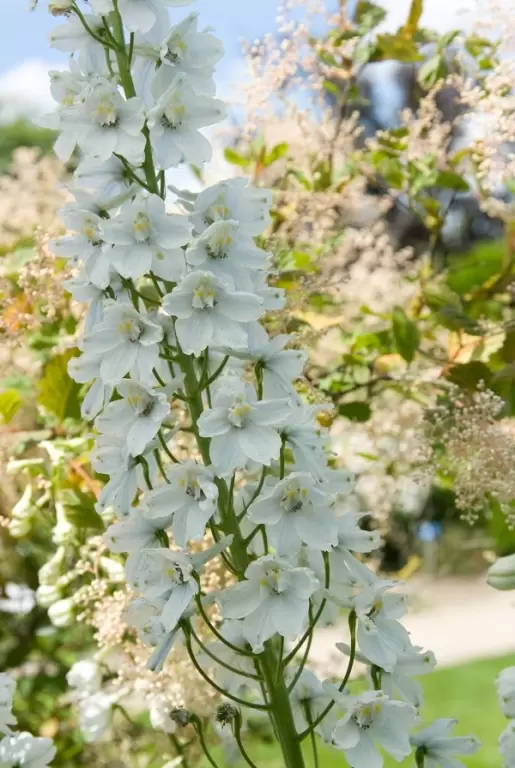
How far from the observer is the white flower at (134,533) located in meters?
0.43

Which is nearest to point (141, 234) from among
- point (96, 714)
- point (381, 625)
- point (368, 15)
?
point (381, 625)

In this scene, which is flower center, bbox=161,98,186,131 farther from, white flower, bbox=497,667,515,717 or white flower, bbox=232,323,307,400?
white flower, bbox=497,667,515,717

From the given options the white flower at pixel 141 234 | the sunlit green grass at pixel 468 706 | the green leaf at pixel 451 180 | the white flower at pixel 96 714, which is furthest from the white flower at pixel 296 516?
the sunlit green grass at pixel 468 706

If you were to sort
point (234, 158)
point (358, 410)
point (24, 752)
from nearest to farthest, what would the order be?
point (24, 752)
point (358, 410)
point (234, 158)

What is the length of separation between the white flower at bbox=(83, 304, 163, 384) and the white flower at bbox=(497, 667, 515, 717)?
0.26 meters

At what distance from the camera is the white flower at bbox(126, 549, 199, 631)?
405 millimetres

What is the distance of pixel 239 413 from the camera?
41cm

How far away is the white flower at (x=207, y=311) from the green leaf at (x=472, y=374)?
31 cm

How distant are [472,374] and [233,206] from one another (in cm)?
30

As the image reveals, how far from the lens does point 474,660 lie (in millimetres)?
3170

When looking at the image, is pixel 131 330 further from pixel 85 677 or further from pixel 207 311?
pixel 85 677

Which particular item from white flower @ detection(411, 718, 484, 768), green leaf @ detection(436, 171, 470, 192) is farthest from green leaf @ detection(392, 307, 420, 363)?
white flower @ detection(411, 718, 484, 768)

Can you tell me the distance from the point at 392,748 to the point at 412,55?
0.60 metres

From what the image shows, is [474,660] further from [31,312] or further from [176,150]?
[176,150]
